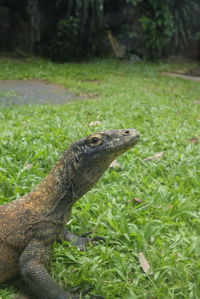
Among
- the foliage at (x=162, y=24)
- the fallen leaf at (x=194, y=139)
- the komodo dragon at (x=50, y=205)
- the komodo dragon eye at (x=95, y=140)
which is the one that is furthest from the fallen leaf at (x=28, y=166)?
the foliage at (x=162, y=24)

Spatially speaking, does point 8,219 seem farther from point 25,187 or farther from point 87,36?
point 87,36

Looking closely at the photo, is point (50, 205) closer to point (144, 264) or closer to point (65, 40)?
point (144, 264)

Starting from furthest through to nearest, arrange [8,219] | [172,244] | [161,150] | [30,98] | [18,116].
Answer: [30,98], [18,116], [161,150], [172,244], [8,219]

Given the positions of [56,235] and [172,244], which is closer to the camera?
[56,235]

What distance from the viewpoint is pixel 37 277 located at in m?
2.18

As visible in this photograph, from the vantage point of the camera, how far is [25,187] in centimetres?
351

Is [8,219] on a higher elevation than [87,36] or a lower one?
lower

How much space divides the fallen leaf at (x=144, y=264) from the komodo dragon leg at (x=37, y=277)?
21.3 inches

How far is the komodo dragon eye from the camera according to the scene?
238 cm

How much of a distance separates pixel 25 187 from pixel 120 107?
4.29 m

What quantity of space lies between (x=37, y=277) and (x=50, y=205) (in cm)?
48

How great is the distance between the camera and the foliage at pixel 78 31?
611 inches

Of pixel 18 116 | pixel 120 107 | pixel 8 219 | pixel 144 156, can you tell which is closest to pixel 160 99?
pixel 120 107

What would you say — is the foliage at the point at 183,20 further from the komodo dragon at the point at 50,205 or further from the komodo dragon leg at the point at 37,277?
the komodo dragon leg at the point at 37,277
